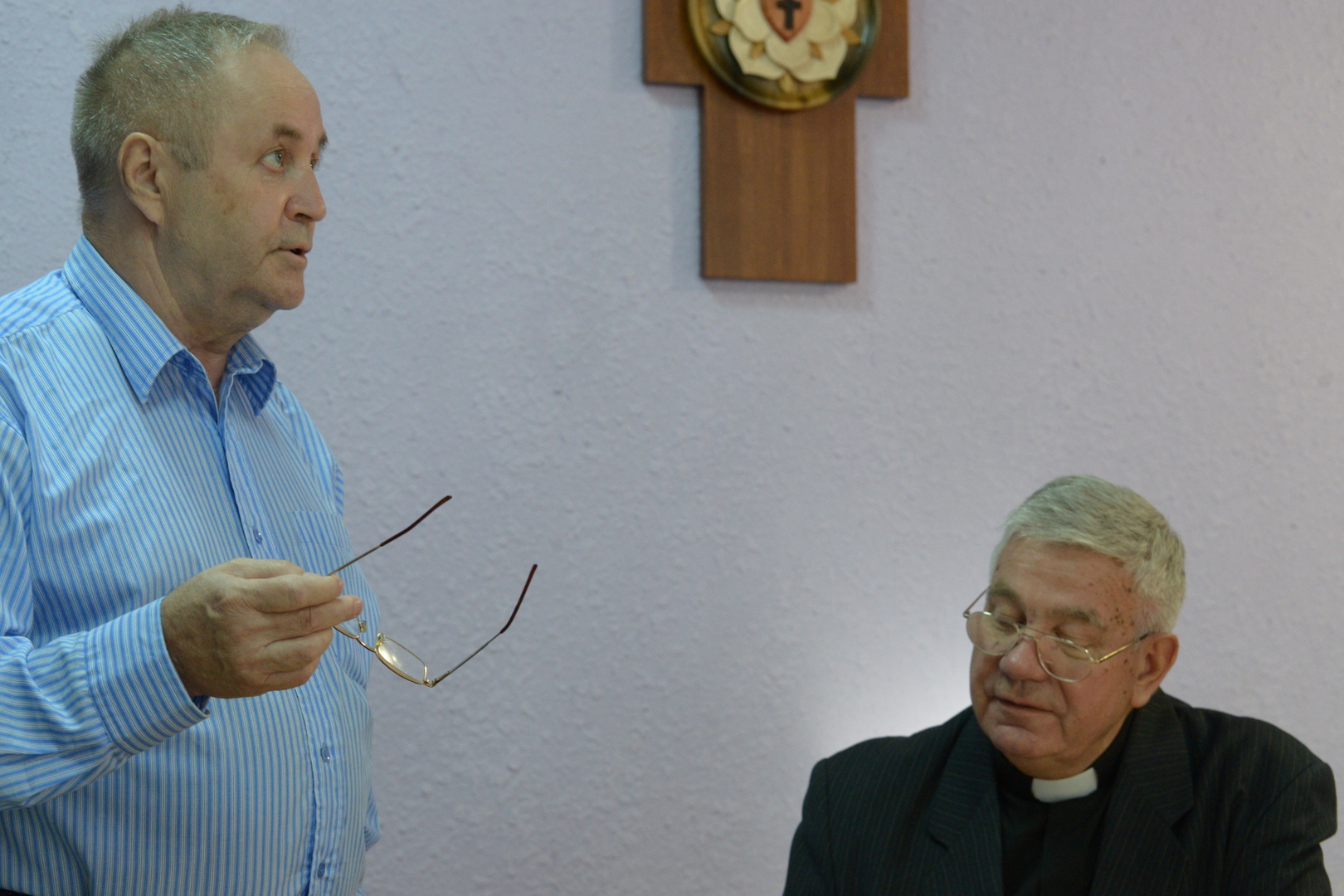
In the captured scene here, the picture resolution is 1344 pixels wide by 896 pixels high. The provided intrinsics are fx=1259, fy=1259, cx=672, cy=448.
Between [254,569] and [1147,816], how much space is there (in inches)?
55.0

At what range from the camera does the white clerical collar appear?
197 cm

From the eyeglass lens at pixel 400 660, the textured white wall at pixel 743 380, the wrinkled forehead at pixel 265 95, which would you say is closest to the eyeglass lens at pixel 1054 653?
the textured white wall at pixel 743 380

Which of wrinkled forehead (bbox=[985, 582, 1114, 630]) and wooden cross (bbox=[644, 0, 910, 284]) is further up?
wooden cross (bbox=[644, 0, 910, 284])

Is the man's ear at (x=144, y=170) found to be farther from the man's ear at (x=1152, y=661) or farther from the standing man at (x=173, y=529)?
the man's ear at (x=1152, y=661)

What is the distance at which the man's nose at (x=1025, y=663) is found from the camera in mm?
1853

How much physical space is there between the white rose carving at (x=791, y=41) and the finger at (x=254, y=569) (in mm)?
1677

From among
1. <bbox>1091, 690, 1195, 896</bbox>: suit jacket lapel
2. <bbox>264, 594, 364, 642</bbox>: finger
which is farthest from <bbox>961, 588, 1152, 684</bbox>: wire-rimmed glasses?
<bbox>264, 594, 364, 642</bbox>: finger

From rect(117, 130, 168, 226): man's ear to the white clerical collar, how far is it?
59.8 inches

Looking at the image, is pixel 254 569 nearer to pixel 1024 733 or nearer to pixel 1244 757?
pixel 1024 733

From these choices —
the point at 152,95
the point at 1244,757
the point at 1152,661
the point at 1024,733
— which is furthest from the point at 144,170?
the point at 1244,757

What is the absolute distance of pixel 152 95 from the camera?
147 centimetres

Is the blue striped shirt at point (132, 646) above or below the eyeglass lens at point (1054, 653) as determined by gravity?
above

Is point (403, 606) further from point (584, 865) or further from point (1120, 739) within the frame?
point (1120, 739)

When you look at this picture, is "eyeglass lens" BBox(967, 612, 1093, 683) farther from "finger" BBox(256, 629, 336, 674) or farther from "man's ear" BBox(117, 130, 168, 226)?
"man's ear" BBox(117, 130, 168, 226)
